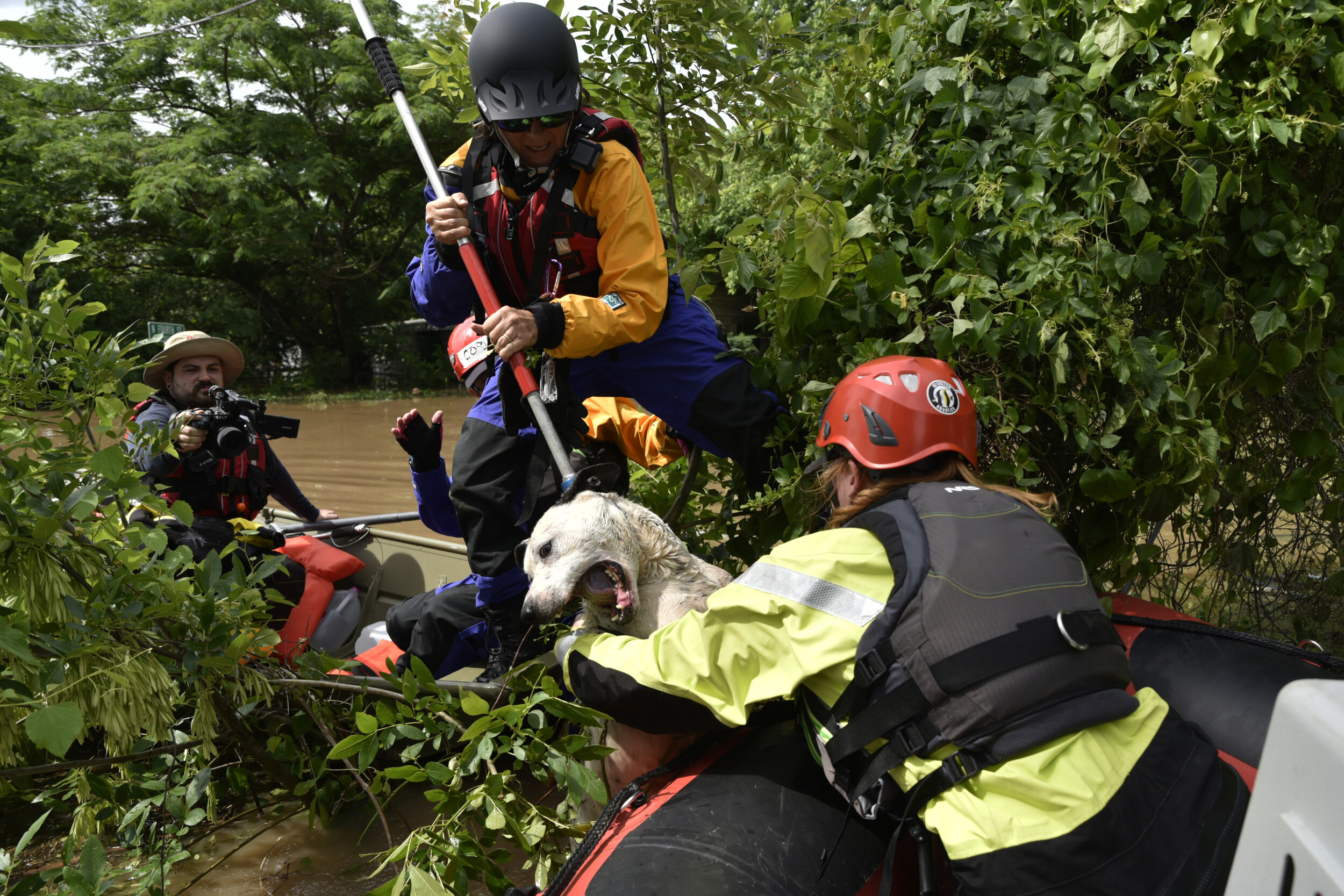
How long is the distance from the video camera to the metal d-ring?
404 cm

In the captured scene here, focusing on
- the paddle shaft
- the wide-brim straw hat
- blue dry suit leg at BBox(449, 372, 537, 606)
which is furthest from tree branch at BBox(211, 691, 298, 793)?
the wide-brim straw hat

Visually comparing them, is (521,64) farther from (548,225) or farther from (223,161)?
(223,161)

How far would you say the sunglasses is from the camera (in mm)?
3355

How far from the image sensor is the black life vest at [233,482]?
477cm

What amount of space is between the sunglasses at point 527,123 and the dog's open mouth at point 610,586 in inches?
72.7

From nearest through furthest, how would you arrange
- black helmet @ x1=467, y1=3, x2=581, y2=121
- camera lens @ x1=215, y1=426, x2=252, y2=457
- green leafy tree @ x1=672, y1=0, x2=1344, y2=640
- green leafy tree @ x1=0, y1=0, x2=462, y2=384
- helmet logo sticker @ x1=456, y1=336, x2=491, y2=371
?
1. green leafy tree @ x1=672, y1=0, x2=1344, y2=640
2. black helmet @ x1=467, y1=3, x2=581, y2=121
3. helmet logo sticker @ x1=456, y1=336, x2=491, y2=371
4. camera lens @ x1=215, y1=426, x2=252, y2=457
5. green leafy tree @ x1=0, y1=0, x2=462, y2=384

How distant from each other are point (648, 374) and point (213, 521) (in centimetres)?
269

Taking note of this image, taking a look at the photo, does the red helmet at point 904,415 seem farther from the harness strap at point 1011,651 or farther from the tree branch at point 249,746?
the tree branch at point 249,746

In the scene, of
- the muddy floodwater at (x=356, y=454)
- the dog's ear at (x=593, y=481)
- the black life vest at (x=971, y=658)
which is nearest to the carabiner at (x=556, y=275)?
the dog's ear at (x=593, y=481)

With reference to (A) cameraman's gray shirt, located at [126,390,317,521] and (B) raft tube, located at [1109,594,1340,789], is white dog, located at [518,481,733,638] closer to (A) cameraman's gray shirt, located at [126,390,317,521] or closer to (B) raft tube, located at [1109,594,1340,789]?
(B) raft tube, located at [1109,594,1340,789]

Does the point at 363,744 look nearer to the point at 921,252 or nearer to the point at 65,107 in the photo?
the point at 921,252

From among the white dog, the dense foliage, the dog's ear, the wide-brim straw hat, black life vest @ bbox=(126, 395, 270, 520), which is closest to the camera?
the dense foliage

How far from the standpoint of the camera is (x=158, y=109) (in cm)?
2367

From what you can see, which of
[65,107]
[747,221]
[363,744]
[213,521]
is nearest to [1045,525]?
[747,221]
